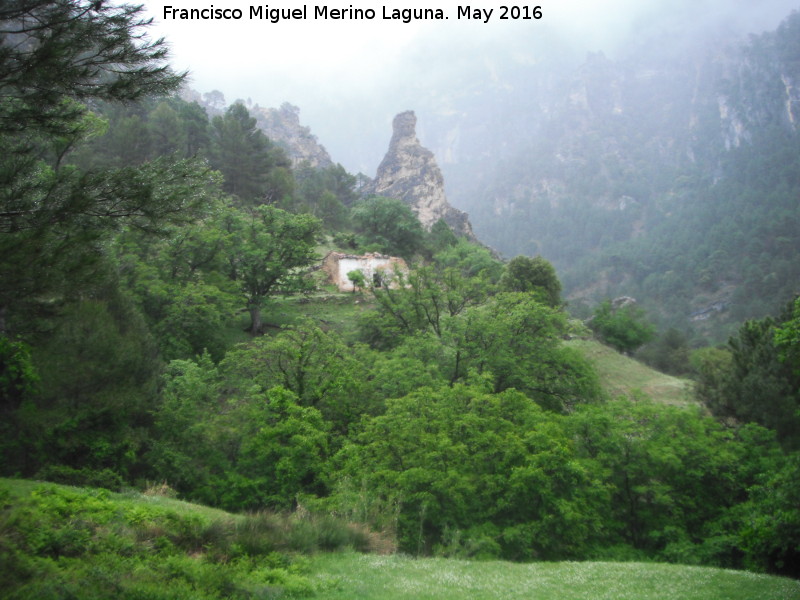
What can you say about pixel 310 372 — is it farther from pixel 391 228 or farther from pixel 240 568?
pixel 391 228

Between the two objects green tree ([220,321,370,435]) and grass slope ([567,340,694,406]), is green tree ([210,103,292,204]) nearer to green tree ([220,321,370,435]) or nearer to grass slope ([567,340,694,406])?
grass slope ([567,340,694,406])

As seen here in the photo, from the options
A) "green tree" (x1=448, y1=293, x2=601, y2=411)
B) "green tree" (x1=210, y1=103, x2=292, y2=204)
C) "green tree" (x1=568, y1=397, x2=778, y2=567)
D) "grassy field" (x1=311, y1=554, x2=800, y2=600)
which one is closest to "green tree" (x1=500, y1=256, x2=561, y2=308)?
"green tree" (x1=448, y1=293, x2=601, y2=411)

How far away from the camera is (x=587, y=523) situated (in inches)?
586

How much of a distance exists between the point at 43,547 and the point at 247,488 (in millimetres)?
9150

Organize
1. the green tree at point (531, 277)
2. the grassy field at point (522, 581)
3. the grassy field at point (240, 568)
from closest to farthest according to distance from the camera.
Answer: the grassy field at point (240, 568), the grassy field at point (522, 581), the green tree at point (531, 277)

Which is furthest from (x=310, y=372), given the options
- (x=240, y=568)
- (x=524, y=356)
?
(x=240, y=568)

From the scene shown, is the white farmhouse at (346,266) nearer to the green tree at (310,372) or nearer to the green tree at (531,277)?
the green tree at (531,277)

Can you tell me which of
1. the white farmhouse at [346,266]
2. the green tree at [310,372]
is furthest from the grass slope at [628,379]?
the green tree at [310,372]

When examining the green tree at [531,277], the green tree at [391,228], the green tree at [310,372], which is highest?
the green tree at [391,228]

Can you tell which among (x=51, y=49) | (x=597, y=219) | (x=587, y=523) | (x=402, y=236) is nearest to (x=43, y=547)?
(x=51, y=49)

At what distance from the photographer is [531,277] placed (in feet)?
133

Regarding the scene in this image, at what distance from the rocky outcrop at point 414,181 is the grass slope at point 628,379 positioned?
185 feet

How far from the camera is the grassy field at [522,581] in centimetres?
835

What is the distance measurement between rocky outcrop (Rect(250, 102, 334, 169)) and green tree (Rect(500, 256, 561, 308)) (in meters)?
80.8
